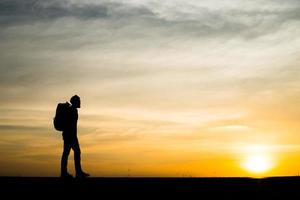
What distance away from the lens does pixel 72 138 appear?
13578mm

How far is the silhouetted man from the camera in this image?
43.9 feet

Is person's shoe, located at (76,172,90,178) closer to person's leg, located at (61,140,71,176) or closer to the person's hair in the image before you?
person's leg, located at (61,140,71,176)

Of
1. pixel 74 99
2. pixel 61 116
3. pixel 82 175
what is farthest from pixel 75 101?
pixel 82 175

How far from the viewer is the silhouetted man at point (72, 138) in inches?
527

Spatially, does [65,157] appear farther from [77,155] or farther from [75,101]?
[75,101]
